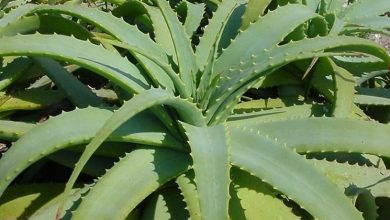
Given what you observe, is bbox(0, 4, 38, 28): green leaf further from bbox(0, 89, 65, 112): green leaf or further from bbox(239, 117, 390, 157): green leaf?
bbox(239, 117, 390, 157): green leaf

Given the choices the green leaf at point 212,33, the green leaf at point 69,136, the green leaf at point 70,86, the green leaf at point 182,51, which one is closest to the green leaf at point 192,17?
the green leaf at point 212,33

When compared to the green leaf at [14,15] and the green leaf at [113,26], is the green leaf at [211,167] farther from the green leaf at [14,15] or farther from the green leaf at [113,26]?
the green leaf at [14,15]

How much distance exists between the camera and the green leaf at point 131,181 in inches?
46.0

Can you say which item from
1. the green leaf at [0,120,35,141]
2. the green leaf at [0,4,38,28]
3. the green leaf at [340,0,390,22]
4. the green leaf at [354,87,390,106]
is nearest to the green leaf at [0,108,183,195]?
the green leaf at [0,120,35,141]

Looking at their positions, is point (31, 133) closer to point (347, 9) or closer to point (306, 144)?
point (306, 144)

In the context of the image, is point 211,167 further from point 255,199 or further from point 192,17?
point 192,17

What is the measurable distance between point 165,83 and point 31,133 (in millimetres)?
330

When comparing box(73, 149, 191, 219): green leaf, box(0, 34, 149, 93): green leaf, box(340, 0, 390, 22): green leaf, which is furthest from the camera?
box(340, 0, 390, 22): green leaf

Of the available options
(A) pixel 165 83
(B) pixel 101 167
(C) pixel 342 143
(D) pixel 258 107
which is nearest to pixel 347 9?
(D) pixel 258 107

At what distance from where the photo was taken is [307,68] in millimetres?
1647

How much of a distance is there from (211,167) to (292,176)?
0.58 feet

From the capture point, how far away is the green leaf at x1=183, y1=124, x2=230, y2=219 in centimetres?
112

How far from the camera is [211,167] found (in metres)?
1.19

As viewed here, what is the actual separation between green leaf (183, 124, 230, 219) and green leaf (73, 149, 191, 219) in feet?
0.25
